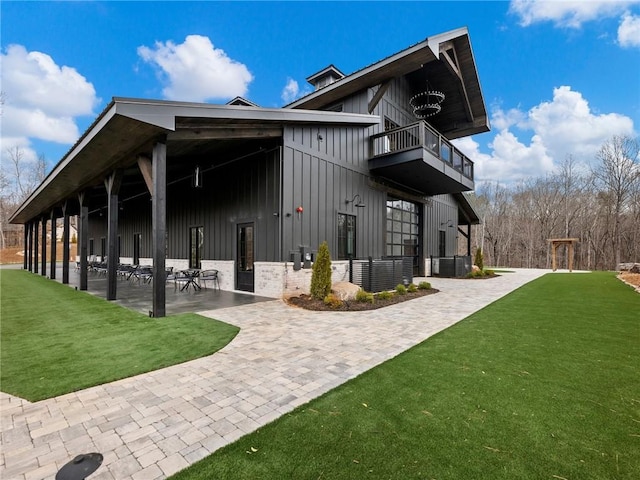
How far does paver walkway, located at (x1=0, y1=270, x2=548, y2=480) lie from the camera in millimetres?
1921

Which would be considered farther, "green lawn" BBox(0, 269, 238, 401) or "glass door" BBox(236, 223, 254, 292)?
"glass door" BBox(236, 223, 254, 292)

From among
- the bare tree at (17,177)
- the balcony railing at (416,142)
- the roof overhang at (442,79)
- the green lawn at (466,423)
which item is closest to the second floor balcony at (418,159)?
the balcony railing at (416,142)

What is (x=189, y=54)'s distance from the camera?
14.4 metres

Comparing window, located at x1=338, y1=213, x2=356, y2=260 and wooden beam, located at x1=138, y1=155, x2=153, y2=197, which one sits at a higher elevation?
wooden beam, located at x1=138, y1=155, x2=153, y2=197

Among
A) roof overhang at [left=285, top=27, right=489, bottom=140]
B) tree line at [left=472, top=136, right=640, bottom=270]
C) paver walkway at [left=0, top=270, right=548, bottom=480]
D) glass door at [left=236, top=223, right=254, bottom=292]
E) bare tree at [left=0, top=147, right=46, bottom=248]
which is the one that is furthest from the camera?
bare tree at [left=0, top=147, right=46, bottom=248]

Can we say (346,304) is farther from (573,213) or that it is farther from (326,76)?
(573,213)

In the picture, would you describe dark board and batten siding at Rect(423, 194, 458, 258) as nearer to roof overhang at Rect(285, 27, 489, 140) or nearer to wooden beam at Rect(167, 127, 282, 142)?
roof overhang at Rect(285, 27, 489, 140)

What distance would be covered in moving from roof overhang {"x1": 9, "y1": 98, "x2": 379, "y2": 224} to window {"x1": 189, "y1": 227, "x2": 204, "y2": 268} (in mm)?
3372

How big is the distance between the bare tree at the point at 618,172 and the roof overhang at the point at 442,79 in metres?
16.4

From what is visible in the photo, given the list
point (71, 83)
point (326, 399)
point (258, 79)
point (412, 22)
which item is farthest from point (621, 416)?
point (71, 83)

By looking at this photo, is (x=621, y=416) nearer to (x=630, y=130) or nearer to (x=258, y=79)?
(x=258, y=79)

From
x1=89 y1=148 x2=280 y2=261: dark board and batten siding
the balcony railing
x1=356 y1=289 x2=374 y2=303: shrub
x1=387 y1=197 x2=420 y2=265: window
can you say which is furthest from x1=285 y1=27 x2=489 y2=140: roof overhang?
x1=356 y1=289 x2=374 y2=303: shrub

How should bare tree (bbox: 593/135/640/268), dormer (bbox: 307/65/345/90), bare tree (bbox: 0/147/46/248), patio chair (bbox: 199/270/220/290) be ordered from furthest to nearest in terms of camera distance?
bare tree (bbox: 0/147/46/248), bare tree (bbox: 593/135/640/268), dormer (bbox: 307/65/345/90), patio chair (bbox: 199/270/220/290)

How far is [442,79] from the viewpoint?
13430 millimetres
